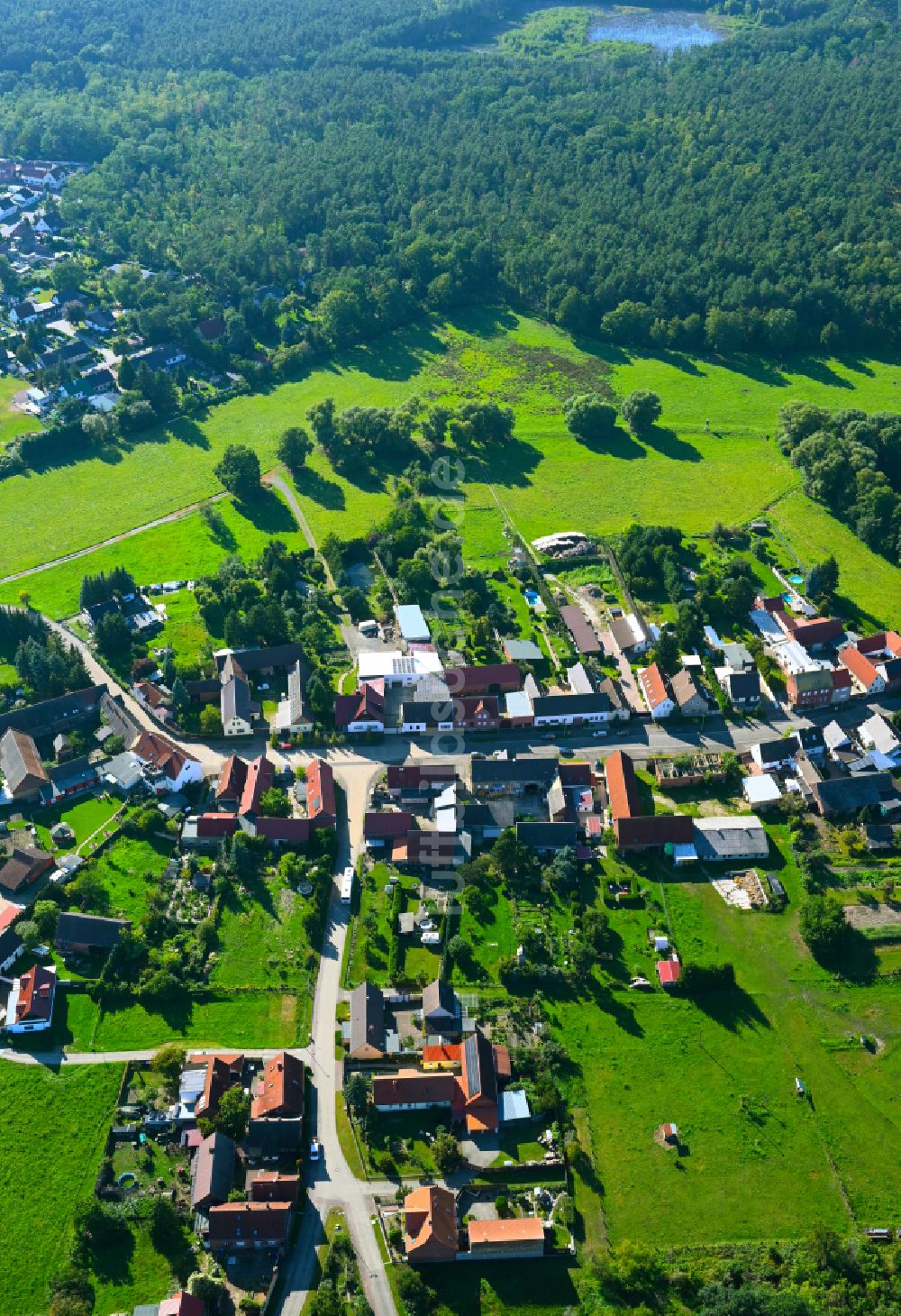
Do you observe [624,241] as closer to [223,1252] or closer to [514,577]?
[514,577]

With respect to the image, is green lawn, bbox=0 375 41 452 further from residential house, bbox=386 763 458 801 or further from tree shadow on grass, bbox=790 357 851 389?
tree shadow on grass, bbox=790 357 851 389

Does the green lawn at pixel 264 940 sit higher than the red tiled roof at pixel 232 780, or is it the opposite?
the red tiled roof at pixel 232 780

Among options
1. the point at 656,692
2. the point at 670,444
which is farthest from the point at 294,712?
the point at 670,444

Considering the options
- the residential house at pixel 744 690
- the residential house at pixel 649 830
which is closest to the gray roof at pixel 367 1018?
the residential house at pixel 649 830

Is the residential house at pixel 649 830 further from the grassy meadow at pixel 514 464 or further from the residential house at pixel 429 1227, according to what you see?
the grassy meadow at pixel 514 464

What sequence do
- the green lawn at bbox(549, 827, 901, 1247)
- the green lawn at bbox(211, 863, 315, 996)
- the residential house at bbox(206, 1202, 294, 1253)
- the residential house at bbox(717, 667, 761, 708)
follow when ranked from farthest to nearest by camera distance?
the residential house at bbox(717, 667, 761, 708) → the green lawn at bbox(211, 863, 315, 996) → the green lawn at bbox(549, 827, 901, 1247) → the residential house at bbox(206, 1202, 294, 1253)

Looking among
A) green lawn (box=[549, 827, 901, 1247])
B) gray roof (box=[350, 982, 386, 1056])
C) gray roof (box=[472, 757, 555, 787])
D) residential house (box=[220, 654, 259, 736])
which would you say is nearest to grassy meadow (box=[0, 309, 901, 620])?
residential house (box=[220, 654, 259, 736])
